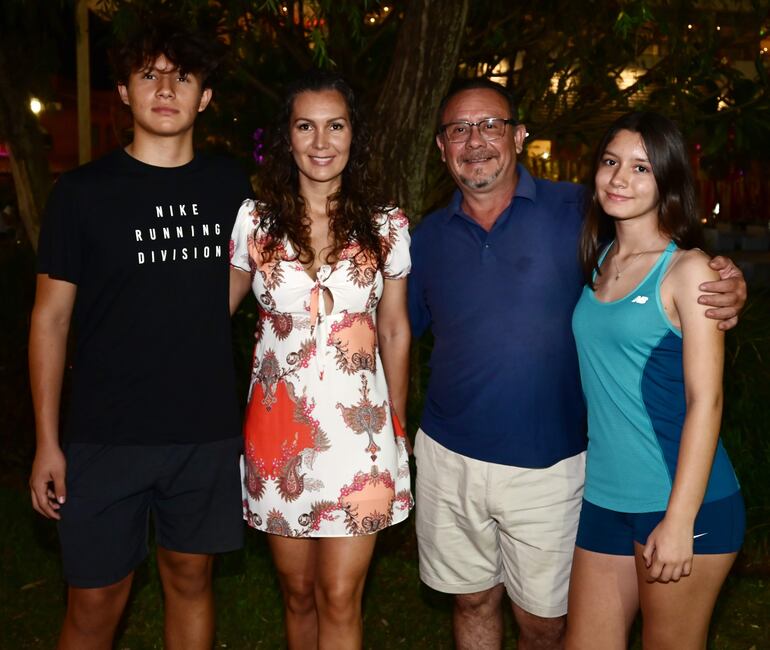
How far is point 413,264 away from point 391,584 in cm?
248

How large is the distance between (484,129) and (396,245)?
0.58 m

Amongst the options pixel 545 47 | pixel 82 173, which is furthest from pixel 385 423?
pixel 545 47

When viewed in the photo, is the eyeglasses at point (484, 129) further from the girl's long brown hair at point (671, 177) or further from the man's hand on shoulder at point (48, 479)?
the man's hand on shoulder at point (48, 479)

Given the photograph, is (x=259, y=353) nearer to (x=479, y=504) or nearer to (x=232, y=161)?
(x=232, y=161)

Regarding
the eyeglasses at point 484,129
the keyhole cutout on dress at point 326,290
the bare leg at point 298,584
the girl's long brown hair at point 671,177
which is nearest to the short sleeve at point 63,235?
the keyhole cutout on dress at point 326,290

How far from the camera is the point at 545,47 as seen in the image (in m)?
8.30

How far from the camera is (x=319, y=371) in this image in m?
3.38

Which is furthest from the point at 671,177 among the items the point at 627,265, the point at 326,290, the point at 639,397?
the point at 326,290

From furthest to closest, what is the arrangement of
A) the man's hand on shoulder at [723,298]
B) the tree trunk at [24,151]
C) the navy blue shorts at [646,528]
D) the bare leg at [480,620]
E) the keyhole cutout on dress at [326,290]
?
the tree trunk at [24,151]
the bare leg at [480,620]
the keyhole cutout on dress at [326,290]
the navy blue shorts at [646,528]
the man's hand on shoulder at [723,298]

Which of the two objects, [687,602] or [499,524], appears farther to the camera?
[499,524]

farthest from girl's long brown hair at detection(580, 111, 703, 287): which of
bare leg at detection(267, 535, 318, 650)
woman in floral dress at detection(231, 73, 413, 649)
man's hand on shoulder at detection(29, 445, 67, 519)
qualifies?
man's hand on shoulder at detection(29, 445, 67, 519)

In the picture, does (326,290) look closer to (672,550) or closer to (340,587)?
(340,587)

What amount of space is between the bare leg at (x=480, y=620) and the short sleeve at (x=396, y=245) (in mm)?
1325

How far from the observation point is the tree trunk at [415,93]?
5.21m
